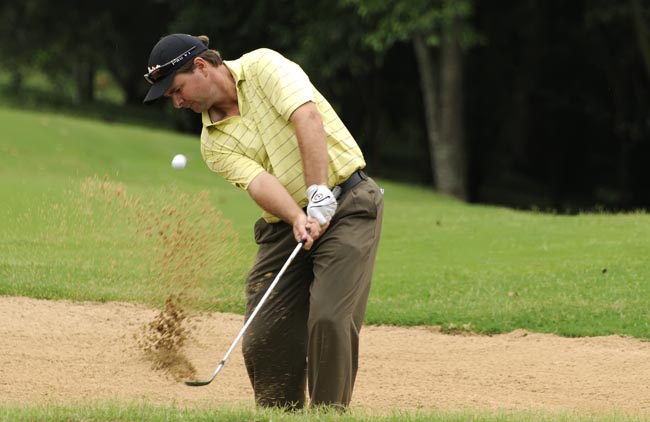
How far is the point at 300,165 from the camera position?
6293mm

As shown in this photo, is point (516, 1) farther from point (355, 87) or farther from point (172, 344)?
point (172, 344)

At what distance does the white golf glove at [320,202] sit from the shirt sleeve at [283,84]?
16.3 inches

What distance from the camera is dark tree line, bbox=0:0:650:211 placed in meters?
28.1

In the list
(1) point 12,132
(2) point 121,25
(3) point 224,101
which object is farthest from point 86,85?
(3) point 224,101

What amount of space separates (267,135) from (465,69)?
28059 mm

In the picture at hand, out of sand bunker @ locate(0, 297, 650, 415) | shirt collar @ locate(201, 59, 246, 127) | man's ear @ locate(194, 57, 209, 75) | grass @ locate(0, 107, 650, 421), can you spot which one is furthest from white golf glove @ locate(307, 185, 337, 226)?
sand bunker @ locate(0, 297, 650, 415)

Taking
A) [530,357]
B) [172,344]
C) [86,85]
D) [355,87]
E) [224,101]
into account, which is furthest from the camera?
[86,85]

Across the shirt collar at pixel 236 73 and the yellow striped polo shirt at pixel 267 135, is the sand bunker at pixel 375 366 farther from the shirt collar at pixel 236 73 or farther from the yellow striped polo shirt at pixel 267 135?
the shirt collar at pixel 236 73

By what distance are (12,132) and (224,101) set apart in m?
17.1

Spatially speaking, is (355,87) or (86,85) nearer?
(355,87)

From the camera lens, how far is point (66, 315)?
10555 mm

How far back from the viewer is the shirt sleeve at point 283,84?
613 centimetres

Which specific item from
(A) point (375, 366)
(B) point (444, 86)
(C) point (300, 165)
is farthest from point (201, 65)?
(B) point (444, 86)

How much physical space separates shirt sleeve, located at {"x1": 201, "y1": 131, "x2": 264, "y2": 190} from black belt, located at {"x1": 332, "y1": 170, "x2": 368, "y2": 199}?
1.44 feet
